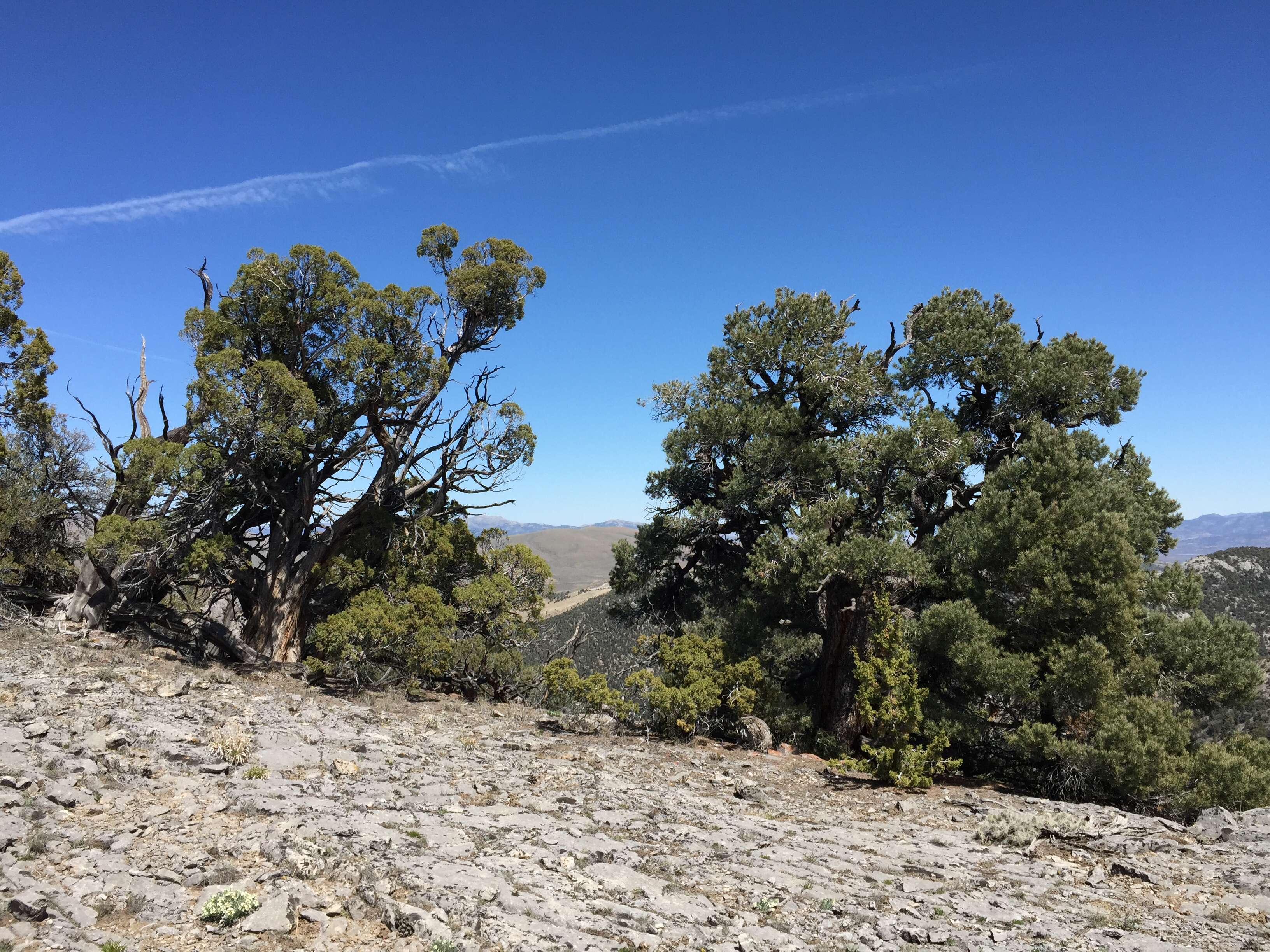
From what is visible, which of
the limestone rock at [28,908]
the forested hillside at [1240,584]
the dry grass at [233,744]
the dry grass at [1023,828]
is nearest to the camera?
the limestone rock at [28,908]

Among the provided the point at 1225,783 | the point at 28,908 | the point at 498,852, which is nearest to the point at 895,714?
the point at 1225,783

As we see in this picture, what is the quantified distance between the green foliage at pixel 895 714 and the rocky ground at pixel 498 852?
20.9 inches

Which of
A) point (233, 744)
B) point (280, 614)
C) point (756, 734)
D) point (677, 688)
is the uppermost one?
point (280, 614)

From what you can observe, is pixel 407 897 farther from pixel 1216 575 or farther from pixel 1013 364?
pixel 1216 575

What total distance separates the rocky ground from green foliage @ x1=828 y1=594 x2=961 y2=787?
531 millimetres

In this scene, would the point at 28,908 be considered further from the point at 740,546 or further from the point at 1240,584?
the point at 1240,584

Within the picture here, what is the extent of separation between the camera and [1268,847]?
805 cm

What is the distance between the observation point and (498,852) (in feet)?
21.0

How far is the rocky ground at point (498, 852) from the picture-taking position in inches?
189

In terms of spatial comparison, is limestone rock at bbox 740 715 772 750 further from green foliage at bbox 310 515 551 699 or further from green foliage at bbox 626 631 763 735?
green foliage at bbox 310 515 551 699

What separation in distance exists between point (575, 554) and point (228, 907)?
153 m

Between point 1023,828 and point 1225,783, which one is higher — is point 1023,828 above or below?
below

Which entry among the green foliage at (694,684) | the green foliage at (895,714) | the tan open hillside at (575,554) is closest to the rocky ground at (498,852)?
the green foliage at (895,714)

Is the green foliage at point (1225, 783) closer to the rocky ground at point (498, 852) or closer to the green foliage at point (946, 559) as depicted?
the green foliage at point (946, 559)
